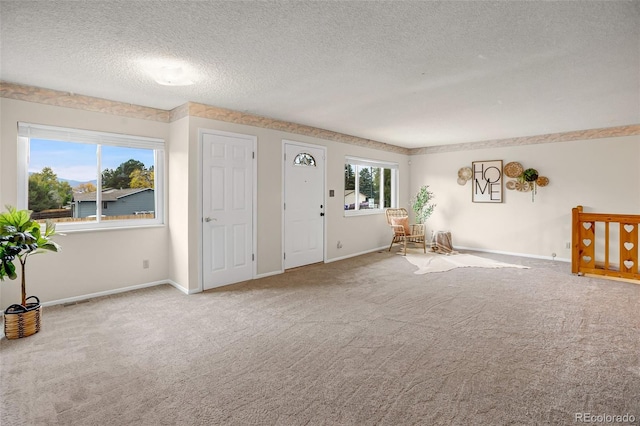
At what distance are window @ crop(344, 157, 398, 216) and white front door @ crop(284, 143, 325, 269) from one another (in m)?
0.85

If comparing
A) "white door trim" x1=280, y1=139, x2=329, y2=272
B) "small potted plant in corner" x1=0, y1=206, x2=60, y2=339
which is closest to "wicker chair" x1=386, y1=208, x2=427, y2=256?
"white door trim" x1=280, y1=139, x2=329, y2=272

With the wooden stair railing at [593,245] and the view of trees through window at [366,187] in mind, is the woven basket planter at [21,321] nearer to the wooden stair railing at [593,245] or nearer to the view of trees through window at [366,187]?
the view of trees through window at [366,187]

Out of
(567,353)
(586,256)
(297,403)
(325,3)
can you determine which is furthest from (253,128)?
(586,256)

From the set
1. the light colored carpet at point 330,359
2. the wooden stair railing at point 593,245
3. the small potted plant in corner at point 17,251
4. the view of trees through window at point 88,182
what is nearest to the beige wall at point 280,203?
the view of trees through window at point 88,182

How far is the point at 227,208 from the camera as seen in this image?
4.58 meters

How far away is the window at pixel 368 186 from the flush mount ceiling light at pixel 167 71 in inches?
150

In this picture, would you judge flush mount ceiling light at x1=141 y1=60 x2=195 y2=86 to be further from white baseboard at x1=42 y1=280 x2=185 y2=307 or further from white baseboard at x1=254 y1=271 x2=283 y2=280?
white baseboard at x1=254 y1=271 x2=283 y2=280

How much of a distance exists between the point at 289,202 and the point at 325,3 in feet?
11.9

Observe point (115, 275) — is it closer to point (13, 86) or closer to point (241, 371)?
point (13, 86)

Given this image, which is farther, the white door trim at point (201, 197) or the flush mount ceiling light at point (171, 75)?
the white door trim at point (201, 197)

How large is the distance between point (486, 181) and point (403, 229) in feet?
6.66

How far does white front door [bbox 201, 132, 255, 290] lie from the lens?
4379 mm

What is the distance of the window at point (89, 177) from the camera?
3.68 m

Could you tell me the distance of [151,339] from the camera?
2.94m
